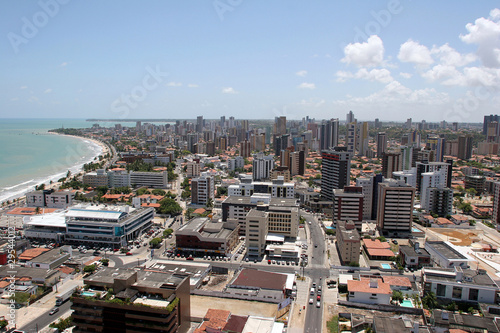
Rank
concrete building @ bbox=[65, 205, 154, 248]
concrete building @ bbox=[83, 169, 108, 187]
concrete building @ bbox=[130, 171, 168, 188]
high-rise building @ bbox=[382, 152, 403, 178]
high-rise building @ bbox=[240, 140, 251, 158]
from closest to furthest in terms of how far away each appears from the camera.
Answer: concrete building @ bbox=[65, 205, 154, 248], concrete building @ bbox=[83, 169, 108, 187], concrete building @ bbox=[130, 171, 168, 188], high-rise building @ bbox=[382, 152, 403, 178], high-rise building @ bbox=[240, 140, 251, 158]

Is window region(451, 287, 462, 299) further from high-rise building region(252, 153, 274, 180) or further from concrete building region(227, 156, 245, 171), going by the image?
concrete building region(227, 156, 245, 171)

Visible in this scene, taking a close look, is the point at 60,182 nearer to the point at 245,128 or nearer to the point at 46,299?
the point at 46,299

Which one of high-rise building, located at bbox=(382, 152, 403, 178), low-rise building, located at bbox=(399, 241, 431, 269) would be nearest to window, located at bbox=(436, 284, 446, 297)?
low-rise building, located at bbox=(399, 241, 431, 269)

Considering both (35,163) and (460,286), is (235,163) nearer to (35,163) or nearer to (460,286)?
(35,163)

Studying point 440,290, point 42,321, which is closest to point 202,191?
point 42,321

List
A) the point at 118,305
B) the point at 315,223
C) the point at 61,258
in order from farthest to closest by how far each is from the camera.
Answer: the point at 315,223 < the point at 61,258 < the point at 118,305

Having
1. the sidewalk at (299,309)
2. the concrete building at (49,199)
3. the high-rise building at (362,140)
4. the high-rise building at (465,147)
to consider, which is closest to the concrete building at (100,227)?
the concrete building at (49,199)

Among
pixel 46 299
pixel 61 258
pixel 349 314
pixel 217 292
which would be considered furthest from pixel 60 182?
pixel 349 314
